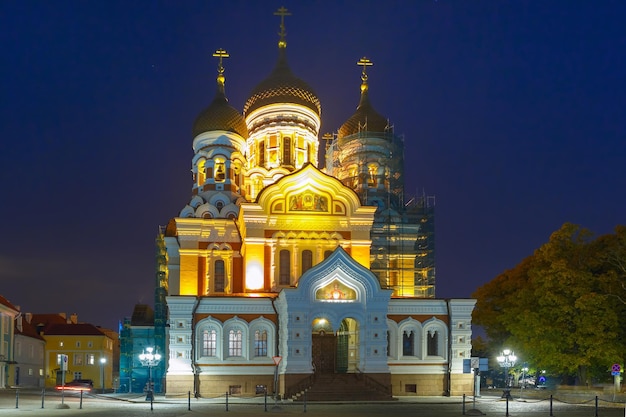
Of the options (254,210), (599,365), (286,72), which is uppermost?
(286,72)

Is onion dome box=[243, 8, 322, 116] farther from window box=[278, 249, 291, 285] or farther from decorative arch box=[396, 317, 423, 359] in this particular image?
decorative arch box=[396, 317, 423, 359]

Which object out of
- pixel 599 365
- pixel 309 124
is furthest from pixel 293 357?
pixel 309 124

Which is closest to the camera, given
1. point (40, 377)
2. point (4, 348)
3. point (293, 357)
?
point (293, 357)

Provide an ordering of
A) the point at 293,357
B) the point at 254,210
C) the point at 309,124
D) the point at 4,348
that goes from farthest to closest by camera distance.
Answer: the point at 4,348
the point at 309,124
the point at 254,210
the point at 293,357

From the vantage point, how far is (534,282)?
43250 mm

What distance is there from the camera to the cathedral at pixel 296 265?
4100cm

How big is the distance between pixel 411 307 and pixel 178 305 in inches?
477

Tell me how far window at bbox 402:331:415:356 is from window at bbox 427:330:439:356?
2.86ft

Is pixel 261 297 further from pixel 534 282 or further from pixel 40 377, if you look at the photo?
pixel 40 377

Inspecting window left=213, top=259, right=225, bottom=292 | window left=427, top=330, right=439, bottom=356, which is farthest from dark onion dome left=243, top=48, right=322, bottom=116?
window left=427, top=330, right=439, bottom=356

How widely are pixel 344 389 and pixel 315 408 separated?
612 cm

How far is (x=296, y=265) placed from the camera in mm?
46562

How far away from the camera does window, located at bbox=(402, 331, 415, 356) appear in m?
43.2

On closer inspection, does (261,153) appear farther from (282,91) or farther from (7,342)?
(7,342)
